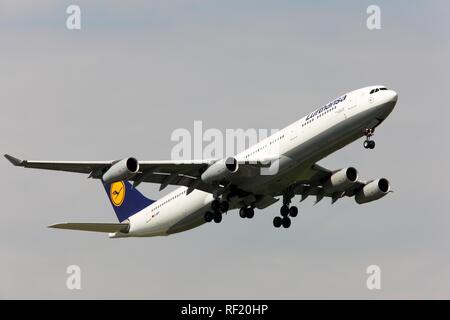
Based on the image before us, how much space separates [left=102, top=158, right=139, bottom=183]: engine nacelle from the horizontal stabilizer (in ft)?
24.4

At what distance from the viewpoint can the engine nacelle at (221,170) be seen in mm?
52500

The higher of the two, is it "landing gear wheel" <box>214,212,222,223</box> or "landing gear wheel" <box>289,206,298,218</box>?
"landing gear wheel" <box>289,206,298,218</box>

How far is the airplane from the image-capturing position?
5000cm

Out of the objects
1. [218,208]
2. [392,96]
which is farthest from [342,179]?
[392,96]

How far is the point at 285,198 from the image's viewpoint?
5803 cm

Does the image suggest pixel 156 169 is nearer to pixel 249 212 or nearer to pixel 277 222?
pixel 249 212

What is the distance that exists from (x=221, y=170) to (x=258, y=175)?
2197 mm

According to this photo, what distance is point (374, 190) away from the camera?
193 ft

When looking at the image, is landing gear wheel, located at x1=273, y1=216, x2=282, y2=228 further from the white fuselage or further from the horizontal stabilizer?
the horizontal stabilizer

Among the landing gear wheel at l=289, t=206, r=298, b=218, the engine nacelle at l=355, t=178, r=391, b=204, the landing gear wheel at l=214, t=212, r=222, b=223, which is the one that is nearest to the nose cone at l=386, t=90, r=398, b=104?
the engine nacelle at l=355, t=178, r=391, b=204

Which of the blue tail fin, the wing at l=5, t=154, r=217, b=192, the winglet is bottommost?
the winglet
